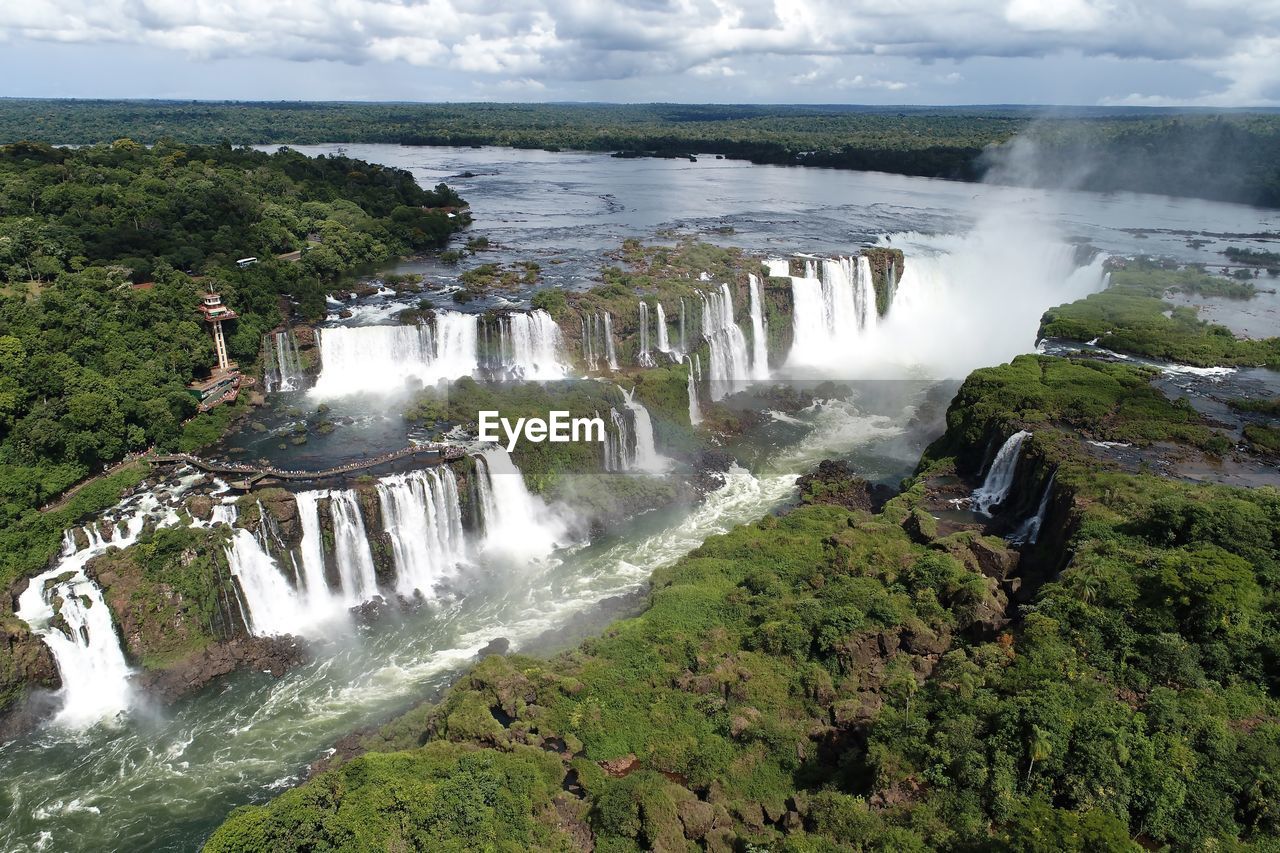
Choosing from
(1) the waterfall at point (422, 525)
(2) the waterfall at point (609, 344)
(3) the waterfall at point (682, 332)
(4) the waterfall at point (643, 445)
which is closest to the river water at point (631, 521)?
(1) the waterfall at point (422, 525)

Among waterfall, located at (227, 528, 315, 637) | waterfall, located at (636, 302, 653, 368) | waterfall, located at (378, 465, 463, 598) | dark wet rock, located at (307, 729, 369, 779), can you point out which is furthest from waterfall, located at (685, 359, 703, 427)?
dark wet rock, located at (307, 729, 369, 779)

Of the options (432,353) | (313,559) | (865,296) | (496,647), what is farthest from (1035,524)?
(865,296)

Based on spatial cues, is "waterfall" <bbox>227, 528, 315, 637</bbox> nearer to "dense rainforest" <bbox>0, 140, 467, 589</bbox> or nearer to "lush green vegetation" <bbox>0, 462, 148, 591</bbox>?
"lush green vegetation" <bbox>0, 462, 148, 591</bbox>

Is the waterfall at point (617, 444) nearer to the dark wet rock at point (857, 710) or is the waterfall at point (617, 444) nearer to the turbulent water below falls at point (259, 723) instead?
the turbulent water below falls at point (259, 723)

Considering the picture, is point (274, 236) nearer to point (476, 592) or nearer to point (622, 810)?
point (476, 592)

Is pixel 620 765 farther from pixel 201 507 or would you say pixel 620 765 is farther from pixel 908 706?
pixel 201 507
